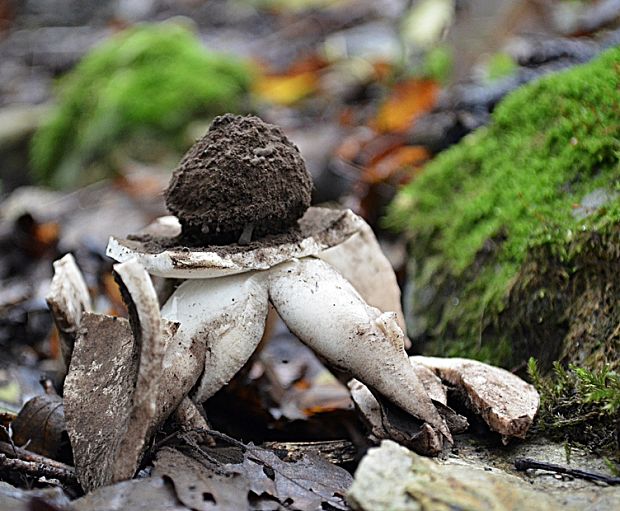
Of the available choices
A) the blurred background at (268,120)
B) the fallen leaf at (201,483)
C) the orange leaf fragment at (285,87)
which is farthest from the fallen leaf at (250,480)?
the orange leaf fragment at (285,87)

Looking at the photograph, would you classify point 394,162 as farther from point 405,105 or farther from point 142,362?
point 142,362

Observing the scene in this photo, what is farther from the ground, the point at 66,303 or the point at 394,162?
the point at 66,303

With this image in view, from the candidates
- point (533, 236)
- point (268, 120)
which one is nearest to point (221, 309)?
point (533, 236)

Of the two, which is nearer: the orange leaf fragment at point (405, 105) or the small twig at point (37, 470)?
the small twig at point (37, 470)

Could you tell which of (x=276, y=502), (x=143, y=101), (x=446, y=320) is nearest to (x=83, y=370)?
(x=276, y=502)

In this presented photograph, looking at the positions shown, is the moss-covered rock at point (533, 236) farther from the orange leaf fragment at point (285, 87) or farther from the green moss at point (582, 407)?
the orange leaf fragment at point (285, 87)
